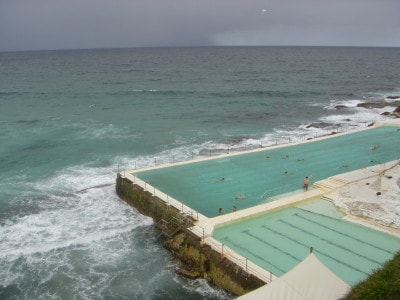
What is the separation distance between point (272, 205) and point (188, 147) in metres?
16.6

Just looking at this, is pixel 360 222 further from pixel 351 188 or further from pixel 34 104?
pixel 34 104

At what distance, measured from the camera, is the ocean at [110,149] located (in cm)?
1667

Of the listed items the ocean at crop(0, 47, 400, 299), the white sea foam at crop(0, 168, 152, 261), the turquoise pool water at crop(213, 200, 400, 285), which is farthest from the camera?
the white sea foam at crop(0, 168, 152, 261)

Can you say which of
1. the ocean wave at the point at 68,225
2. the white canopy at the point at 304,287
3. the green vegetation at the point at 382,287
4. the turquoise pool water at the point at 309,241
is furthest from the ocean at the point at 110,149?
the green vegetation at the point at 382,287

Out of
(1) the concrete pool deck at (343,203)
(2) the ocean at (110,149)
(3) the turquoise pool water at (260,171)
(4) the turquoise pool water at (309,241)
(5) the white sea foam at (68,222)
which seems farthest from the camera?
(3) the turquoise pool water at (260,171)

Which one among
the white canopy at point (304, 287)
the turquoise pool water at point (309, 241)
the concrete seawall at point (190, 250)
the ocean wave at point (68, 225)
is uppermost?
the white canopy at point (304, 287)

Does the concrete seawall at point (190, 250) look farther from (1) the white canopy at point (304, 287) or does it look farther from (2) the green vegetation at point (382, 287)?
(2) the green vegetation at point (382, 287)

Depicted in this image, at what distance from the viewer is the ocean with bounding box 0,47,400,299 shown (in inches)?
656

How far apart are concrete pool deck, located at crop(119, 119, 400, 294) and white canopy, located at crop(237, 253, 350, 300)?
343cm

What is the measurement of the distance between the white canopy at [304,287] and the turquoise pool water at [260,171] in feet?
29.2

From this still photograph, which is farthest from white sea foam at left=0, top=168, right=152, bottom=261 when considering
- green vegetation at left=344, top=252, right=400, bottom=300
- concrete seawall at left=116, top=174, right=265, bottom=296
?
green vegetation at left=344, top=252, right=400, bottom=300

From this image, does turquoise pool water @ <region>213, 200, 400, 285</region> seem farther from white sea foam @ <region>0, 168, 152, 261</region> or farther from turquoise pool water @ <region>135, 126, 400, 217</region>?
white sea foam @ <region>0, 168, 152, 261</region>

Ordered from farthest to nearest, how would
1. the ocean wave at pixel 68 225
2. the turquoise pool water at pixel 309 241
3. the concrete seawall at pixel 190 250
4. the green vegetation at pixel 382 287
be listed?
the ocean wave at pixel 68 225 → the turquoise pool water at pixel 309 241 → the concrete seawall at pixel 190 250 → the green vegetation at pixel 382 287

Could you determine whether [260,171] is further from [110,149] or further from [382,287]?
[382,287]
